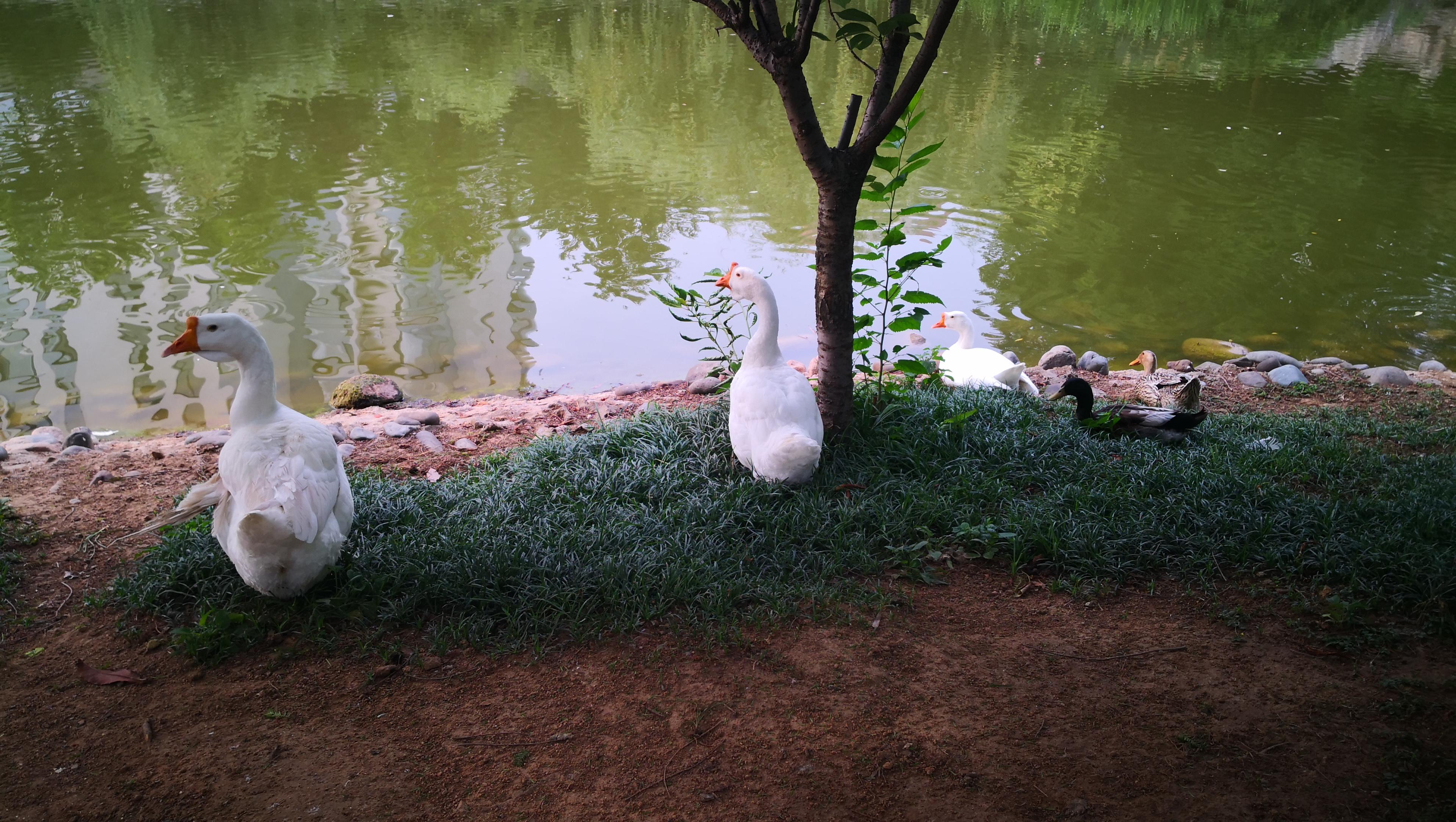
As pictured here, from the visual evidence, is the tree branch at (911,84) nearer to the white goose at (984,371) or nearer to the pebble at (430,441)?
the white goose at (984,371)

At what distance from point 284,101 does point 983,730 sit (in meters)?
14.8

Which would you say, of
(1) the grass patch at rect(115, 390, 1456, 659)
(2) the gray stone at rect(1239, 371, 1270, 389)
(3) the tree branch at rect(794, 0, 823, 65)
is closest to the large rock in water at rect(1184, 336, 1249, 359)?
(2) the gray stone at rect(1239, 371, 1270, 389)

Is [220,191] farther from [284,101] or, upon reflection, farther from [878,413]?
[878,413]

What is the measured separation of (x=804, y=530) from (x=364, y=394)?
13.1 ft

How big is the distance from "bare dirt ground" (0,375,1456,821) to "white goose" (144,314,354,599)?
34 centimetres

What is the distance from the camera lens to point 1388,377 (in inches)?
250

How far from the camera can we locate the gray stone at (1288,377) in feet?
20.7

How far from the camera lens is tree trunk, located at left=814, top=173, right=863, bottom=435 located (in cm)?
402

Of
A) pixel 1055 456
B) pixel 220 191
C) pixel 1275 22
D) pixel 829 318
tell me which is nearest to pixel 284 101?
pixel 220 191

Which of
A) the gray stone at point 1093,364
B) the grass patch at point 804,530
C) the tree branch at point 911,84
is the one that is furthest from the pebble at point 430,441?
the gray stone at point 1093,364

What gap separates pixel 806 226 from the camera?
988cm

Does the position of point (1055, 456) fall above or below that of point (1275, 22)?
below

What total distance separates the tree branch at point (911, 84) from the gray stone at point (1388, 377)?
184 inches

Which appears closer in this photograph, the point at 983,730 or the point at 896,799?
the point at 896,799
